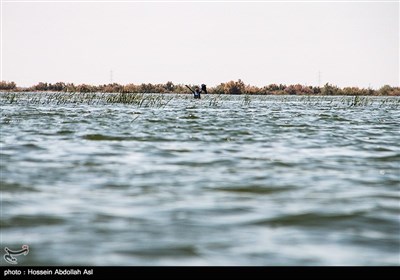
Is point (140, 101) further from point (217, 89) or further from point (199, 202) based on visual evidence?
point (217, 89)

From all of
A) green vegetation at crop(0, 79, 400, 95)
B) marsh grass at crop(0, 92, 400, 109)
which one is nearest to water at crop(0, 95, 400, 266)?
marsh grass at crop(0, 92, 400, 109)

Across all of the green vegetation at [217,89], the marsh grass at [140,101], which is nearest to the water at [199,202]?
the marsh grass at [140,101]

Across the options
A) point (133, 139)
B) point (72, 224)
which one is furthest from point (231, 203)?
point (133, 139)

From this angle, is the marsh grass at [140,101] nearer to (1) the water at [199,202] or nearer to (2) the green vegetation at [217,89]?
(1) the water at [199,202]

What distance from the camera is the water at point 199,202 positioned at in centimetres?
503

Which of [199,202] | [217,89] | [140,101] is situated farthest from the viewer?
[217,89]

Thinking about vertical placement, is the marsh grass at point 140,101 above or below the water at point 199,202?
below

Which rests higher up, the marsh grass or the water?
the water

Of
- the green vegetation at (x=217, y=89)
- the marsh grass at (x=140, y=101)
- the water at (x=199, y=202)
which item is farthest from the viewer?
the green vegetation at (x=217, y=89)

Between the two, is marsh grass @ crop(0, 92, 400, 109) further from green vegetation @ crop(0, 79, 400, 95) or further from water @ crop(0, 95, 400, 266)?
green vegetation @ crop(0, 79, 400, 95)

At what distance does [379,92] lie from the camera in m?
87.9

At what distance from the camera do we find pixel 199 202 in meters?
6.75

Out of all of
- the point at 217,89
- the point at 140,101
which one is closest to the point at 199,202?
the point at 140,101

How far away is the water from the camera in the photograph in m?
5.03
